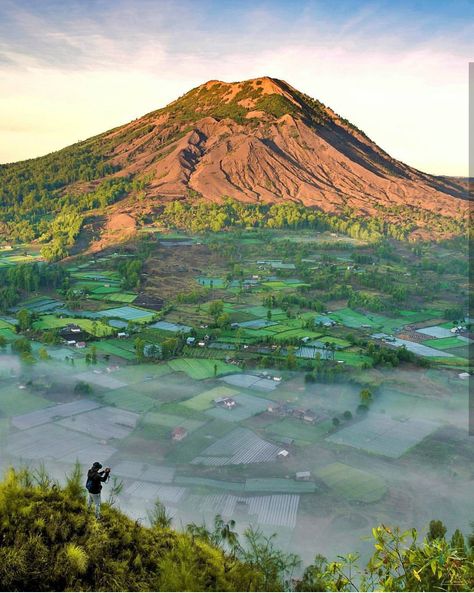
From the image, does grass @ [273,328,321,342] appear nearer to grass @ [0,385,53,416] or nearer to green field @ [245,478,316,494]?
grass @ [0,385,53,416]

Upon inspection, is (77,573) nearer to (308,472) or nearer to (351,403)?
(308,472)

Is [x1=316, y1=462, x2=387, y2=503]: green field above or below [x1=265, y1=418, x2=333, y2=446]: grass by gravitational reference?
below

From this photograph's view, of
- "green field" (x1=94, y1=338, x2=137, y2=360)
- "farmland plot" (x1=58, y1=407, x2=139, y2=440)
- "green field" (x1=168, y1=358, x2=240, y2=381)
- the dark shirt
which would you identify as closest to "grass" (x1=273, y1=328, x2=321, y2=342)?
"green field" (x1=168, y1=358, x2=240, y2=381)

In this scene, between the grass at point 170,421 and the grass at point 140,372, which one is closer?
the grass at point 170,421

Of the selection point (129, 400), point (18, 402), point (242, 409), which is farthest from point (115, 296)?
point (242, 409)

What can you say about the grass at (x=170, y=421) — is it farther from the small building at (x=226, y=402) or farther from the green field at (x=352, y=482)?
the green field at (x=352, y=482)

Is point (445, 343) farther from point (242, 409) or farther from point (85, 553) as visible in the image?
point (85, 553)

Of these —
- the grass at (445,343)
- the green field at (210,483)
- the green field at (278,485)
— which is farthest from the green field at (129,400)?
the grass at (445,343)
